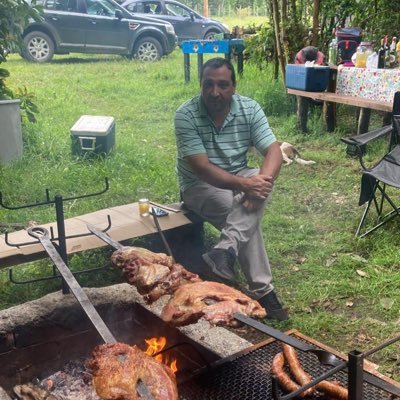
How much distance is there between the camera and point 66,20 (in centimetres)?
1240

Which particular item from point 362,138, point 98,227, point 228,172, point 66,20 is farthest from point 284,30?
point 66,20

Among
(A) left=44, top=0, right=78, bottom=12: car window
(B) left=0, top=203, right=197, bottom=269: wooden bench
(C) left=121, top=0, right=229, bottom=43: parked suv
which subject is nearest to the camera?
(B) left=0, top=203, right=197, bottom=269: wooden bench

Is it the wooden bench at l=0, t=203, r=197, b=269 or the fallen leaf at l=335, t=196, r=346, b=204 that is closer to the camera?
the wooden bench at l=0, t=203, r=197, b=269

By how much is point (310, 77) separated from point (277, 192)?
2437 millimetres

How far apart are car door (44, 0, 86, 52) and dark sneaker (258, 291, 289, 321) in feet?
34.0

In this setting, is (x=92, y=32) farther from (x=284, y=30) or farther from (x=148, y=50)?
(x=284, y=30)

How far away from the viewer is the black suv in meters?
12.4

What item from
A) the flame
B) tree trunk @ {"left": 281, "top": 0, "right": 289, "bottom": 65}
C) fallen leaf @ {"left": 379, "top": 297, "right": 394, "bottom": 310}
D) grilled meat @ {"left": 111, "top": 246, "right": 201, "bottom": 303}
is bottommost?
fallen leaf @ {"left": 379, "top": 297, "right": 394, "bottom": 310}

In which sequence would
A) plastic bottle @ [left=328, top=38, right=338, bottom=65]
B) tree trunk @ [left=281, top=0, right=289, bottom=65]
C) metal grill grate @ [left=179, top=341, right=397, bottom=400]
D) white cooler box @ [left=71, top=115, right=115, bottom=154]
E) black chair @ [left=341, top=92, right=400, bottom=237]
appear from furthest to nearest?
1. tree trunk @ [left=281, top=0, right=289, bottom=65]
2. plastic bottle @ [left=328, top=38, right=338, bottom=65]
3. white cooler box @ [left=71, top=115, right=115, bottom=154]
4. black chair @ [left=341, top=92, right=400, bottom=237]
5. metal grill grate @ [left=179, top=341, right=397, bottom=400]

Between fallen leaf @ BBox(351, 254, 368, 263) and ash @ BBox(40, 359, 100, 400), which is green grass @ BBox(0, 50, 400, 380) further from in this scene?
ash @ BBox(40, 359, 100, 400)

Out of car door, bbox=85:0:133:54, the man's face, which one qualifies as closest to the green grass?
the man's face

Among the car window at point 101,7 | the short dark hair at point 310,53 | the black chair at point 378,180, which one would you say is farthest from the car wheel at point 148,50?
the black chair at point 378,180

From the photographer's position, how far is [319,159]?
6.77 m

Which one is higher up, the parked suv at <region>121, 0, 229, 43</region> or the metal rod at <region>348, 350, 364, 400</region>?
the parked suv at <region>121, 0, 229, 43</region>
